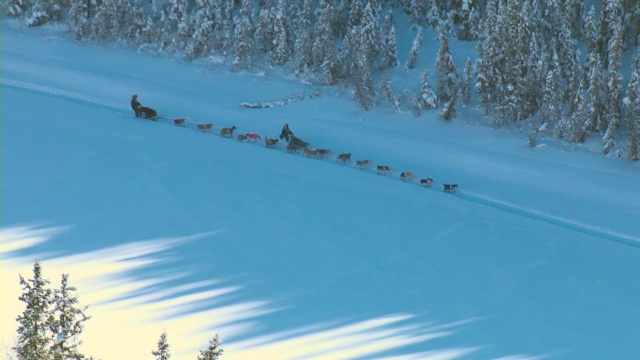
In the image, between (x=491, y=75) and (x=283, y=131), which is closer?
(x=283, y=131)

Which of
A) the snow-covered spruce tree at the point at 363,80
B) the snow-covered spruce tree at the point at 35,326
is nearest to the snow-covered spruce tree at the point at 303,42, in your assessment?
the snow-covered spruce tree at the point at 363,80

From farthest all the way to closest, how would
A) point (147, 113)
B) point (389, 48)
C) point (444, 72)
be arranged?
point (389, 48) → point (444, 72) → point (147, 113)

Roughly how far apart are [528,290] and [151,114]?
1264cm

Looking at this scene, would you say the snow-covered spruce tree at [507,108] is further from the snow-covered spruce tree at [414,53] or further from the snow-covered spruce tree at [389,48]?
the snow-covered spruce tree at [389,48]

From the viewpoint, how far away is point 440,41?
25406 millimetres

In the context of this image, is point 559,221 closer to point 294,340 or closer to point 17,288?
point 294,340

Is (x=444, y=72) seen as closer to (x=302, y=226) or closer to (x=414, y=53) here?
(x=414, y=53)

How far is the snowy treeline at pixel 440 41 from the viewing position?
23.1 meters

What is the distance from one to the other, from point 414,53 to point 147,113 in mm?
9048

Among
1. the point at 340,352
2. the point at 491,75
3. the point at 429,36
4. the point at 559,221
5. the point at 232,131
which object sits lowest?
the point at 340,352

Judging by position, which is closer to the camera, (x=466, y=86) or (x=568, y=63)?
(x=568, y=63)

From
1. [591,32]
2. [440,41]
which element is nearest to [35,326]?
[440,41]

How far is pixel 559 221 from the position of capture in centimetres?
1931

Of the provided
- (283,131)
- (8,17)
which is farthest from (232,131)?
(8,17)
